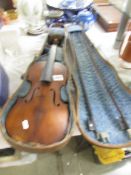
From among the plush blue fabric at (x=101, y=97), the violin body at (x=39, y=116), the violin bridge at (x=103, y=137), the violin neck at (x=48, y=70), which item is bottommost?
the violin bridge at (x=103, y=137)

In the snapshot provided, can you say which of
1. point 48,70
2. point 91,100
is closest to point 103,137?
point 91,100

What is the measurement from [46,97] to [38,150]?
16 cm

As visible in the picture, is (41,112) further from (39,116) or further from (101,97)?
(101,97)

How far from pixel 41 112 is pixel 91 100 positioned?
0.21m

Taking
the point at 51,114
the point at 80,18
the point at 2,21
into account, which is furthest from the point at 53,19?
the point at 51,114

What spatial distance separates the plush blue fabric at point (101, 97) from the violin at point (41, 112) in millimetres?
90

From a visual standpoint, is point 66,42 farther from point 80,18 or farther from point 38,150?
point 38,150

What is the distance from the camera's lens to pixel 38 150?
39 centimetres

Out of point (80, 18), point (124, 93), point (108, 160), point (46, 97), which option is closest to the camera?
point (46, 97)

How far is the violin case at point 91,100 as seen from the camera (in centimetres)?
47

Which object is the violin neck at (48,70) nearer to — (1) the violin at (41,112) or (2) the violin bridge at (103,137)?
(1) the violin at (41,112)

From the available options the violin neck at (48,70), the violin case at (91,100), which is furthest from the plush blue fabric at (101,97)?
the violin neck at (48,70)

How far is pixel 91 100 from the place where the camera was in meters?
0.59

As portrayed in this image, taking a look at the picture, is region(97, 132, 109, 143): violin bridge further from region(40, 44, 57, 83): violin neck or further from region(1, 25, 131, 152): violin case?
region(40, 44, 57, 83): violin neck
